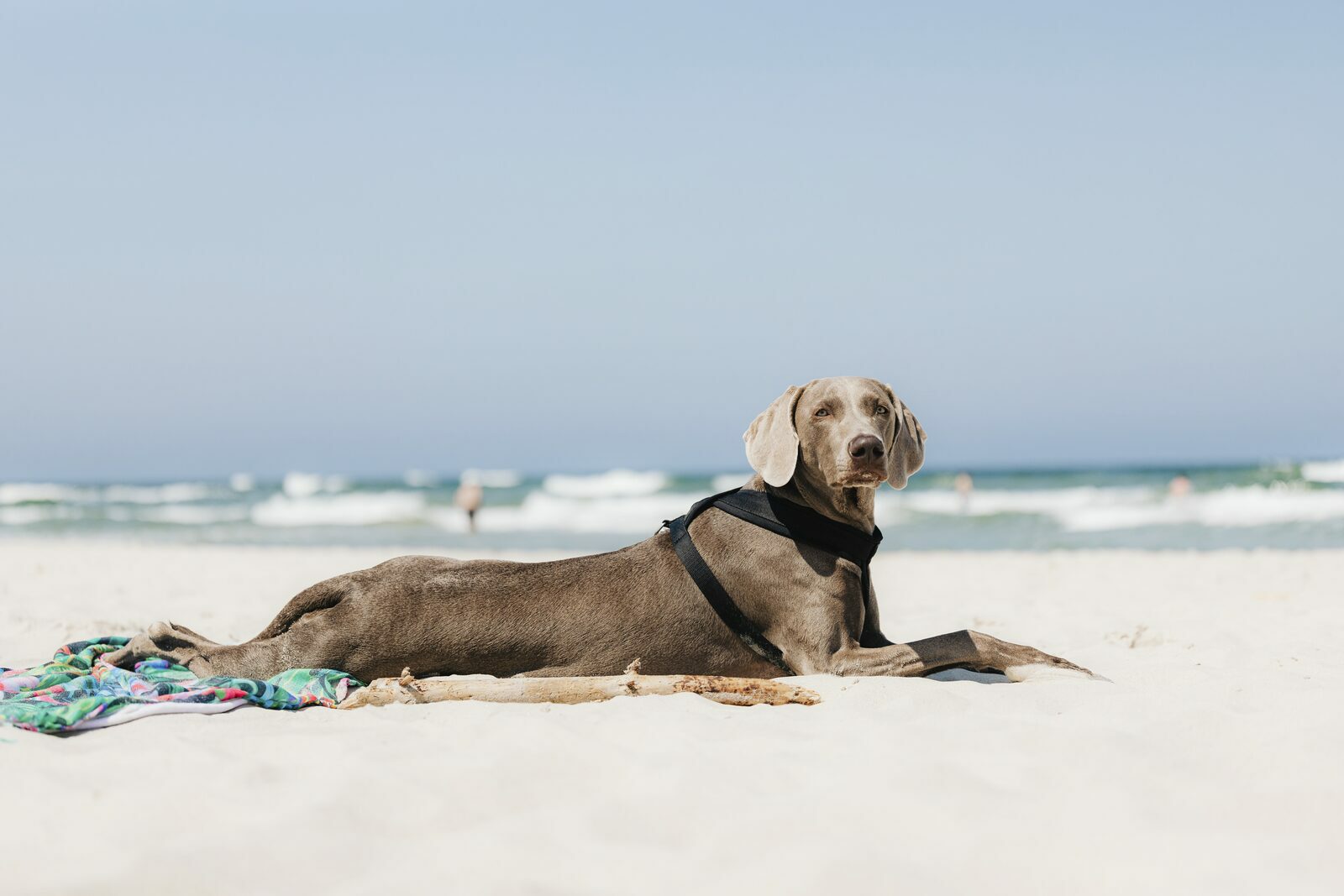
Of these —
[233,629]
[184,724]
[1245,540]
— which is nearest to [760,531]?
[184,724]

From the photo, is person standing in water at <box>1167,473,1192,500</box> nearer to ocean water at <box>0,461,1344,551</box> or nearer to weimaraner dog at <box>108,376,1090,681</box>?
ocean water at <box>0,461,1344,551</box>

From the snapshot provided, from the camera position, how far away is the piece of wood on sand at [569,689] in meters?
4.73

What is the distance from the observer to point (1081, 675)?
5.09 metres

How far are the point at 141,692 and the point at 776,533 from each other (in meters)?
2.99

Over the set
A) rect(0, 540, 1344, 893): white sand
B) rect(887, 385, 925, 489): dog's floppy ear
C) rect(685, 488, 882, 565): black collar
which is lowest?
rect(0, 540, 1344, 893): white sand

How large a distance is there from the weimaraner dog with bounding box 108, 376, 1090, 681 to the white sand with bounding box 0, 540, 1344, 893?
294 millimetres

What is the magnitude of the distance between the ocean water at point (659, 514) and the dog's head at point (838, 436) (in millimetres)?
16242

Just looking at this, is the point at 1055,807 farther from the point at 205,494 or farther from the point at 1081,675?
the point at 205,494

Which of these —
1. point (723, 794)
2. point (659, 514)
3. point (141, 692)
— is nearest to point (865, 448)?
point (723, 794)

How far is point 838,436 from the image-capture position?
5.27 m

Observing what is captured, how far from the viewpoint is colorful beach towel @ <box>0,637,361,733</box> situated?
4.26 metres

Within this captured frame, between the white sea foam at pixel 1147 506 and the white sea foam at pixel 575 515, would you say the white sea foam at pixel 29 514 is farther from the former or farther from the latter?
the white sea foam at pixel 1147 506

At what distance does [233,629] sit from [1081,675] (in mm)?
6219

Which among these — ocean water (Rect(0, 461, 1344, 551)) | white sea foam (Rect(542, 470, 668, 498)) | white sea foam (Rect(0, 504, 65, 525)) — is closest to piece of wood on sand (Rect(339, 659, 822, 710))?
ocean water (Rect(0, 461, 1344, 551))
